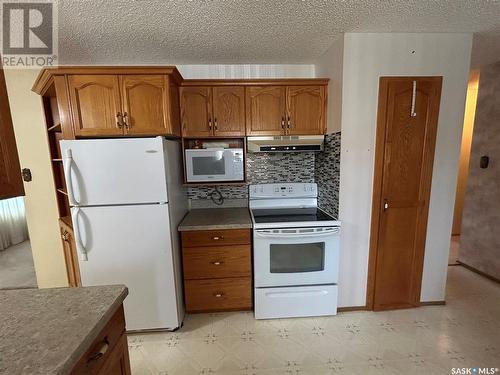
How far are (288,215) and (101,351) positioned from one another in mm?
1760

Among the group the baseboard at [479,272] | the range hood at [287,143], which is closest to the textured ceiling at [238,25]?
the range hood at [287,143]

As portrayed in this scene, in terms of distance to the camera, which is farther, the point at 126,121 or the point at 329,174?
the point at 329,174

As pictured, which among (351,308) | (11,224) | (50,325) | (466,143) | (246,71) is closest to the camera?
(50,325)

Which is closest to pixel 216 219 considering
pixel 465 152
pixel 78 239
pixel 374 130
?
pixel 78 239

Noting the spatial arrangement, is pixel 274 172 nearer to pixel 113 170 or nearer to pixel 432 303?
pixel 113 170

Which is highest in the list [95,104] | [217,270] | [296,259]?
[95,104]

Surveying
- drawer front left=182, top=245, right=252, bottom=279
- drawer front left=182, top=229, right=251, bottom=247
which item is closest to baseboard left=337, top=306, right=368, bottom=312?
drawer front left=182, top=245, right=252, bottom=279

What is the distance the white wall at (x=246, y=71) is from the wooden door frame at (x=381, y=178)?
0.88 meters

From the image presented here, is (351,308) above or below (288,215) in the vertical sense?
below

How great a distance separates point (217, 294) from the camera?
2.13m

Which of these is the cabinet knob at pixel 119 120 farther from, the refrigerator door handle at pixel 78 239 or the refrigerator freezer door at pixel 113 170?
the refrigerator door handle at pixel 78 239

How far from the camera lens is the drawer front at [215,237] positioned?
2.05 m

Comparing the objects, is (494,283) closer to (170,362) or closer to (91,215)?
(170,362)

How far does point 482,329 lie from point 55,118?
422 cm
